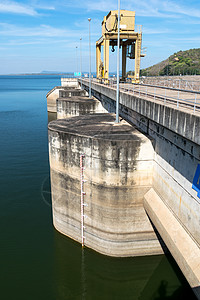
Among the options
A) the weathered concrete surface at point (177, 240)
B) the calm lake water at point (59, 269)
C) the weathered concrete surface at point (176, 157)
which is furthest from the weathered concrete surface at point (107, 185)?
the weathered concrete surface at point (177, 240)

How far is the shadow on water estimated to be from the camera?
13.4 m

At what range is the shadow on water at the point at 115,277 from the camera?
44.0ft

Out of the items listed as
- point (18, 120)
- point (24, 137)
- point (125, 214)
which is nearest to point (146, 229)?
point (125, 214)

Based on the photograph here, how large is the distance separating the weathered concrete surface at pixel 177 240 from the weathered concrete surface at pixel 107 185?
1.33 metres

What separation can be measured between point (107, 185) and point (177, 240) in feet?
15.7

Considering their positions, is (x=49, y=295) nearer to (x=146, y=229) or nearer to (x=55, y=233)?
(x=55, y=233)

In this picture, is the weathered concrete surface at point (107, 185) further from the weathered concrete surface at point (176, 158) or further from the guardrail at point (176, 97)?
the guardrail at point (176, 97)

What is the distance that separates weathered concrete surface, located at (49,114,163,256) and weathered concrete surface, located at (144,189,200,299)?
1329mm

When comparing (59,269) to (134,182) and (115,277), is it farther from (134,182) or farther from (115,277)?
(134,182)

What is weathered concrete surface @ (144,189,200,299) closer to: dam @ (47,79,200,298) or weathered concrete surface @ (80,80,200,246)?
dam @ (47,79,200,298)

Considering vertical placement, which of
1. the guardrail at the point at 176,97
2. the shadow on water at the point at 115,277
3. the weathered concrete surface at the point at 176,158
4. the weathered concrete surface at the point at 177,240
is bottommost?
the shadow on water at the point at 115,277

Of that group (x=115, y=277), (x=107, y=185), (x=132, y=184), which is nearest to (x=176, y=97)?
(x=132, y=184)

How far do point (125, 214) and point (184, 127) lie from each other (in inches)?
271

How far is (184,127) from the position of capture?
9.40 meters
